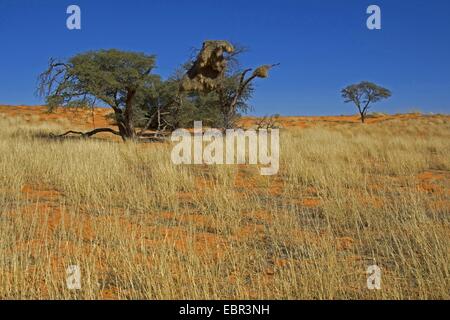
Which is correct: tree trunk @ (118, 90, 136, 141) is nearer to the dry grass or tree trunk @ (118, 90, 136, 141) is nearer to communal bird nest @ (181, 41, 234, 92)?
communal bird nest @ (181, 41, 234, 92)

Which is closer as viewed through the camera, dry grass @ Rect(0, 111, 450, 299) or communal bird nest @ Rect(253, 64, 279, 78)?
dry grass @ Rect(0, 111, 450, 299)

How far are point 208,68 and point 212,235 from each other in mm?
10944

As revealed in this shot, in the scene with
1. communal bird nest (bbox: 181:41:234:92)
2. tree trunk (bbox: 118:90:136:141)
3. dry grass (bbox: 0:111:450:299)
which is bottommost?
dry grass (bbox: 0:111:450:299)

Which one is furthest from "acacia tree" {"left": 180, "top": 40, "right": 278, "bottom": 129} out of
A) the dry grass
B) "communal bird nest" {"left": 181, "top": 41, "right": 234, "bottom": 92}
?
the dry grass

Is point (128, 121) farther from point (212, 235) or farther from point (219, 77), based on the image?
point (212, 235)

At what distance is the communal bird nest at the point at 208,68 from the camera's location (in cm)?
1334

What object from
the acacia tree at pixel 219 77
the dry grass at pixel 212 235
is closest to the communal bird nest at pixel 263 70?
the acacia tree at pixel 219 77

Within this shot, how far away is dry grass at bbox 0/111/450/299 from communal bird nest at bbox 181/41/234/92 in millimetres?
7057

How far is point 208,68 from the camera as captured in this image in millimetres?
14023

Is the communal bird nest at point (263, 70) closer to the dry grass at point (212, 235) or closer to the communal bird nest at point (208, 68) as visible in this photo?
the communal bird nest at point (208, 68)

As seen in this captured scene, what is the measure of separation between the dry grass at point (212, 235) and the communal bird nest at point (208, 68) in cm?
706

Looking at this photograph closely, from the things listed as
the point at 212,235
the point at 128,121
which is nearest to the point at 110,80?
the point at 128,121

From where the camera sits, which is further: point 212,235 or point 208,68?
point 208,68

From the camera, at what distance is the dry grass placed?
9.05ft
